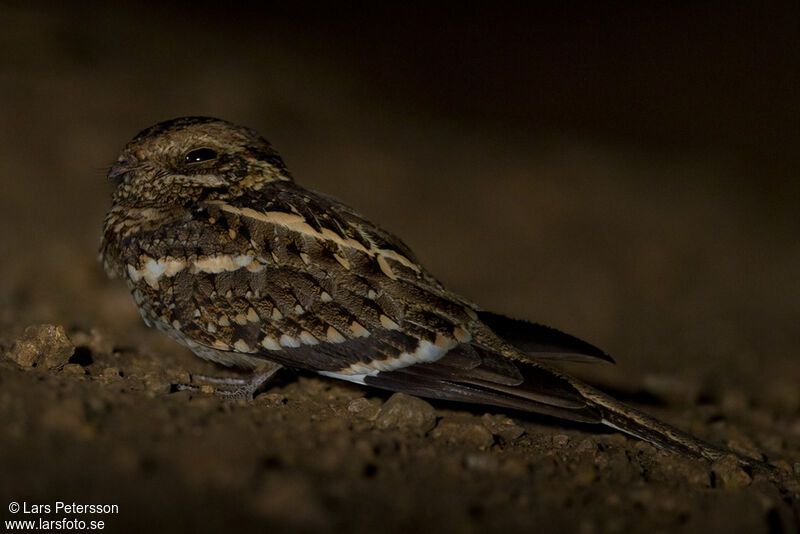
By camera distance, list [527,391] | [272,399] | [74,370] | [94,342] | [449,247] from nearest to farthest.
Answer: [527,391] < [74,370] < [272,399] < [94,342] < [449,247]

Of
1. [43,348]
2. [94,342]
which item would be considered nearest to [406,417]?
[43,348]

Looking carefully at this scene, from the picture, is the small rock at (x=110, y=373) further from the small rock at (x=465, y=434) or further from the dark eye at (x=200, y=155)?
the small rock at (x=465, y=434)

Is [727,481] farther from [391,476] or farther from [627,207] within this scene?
[627,207]

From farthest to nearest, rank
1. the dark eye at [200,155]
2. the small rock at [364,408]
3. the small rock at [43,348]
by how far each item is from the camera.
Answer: the dark eye at [200,155]
the small rock at [364,408]
the small rock at [43,348]

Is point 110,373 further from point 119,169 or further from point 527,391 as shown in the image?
point 527,391

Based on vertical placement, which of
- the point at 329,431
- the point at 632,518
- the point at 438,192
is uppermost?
the point at 438,192

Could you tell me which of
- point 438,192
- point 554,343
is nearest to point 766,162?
point 438,192

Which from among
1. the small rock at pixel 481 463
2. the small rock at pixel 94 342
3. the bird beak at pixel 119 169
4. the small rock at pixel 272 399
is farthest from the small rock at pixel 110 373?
the small rock at pixel 481 463
